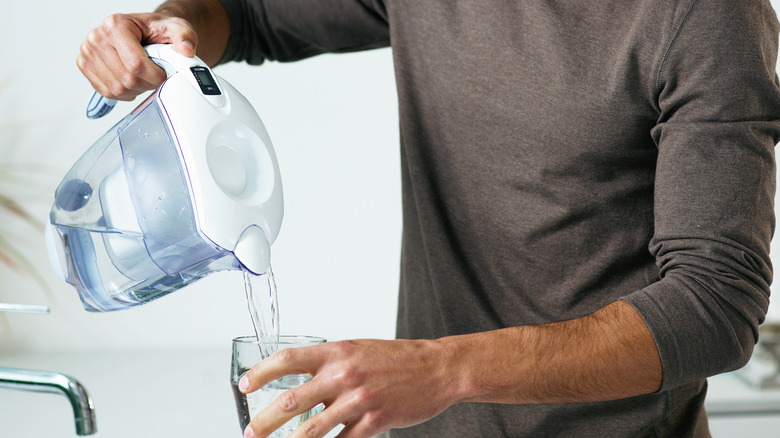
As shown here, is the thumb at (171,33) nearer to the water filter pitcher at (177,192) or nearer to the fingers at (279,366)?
the water filter pitcher at (177,192)

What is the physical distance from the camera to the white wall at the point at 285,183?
1.89m

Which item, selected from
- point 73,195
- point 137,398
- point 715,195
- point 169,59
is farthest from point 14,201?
point 715,195

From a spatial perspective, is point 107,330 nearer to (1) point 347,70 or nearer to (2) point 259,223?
(1) point 347,70

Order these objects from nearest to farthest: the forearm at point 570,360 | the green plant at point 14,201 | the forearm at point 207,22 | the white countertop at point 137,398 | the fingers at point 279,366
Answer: the fingers at point 279,366 < the forearm at point 570,360 < the forearm at point 207,22 < the white countertop at point 137,398 < the green plant at point 14,201

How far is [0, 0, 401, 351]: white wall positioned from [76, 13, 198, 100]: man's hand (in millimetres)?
1016

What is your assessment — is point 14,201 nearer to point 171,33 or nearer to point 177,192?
point 171,33

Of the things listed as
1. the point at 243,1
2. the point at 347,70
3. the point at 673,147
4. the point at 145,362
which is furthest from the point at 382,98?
the point at 673,147

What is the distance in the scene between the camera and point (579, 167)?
989 millimetres

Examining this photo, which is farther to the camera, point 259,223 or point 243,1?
point 243,1

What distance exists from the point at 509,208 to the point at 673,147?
27 cm

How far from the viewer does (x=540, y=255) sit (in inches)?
41.3

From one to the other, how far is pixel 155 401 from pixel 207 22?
0.83 metres

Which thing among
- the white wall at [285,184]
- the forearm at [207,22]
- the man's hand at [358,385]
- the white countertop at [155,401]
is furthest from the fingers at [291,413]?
the white wall at [285,184]

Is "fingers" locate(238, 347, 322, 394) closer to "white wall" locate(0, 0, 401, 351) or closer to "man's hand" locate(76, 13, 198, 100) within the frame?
"man's hand" locate(76, 13, 198, 100)
